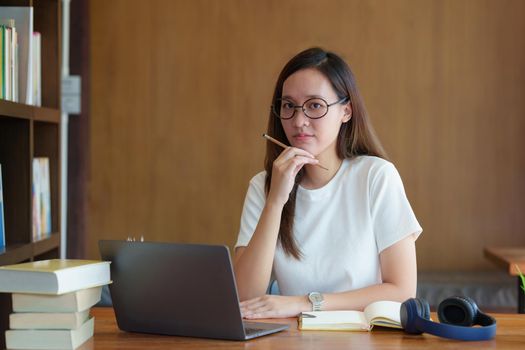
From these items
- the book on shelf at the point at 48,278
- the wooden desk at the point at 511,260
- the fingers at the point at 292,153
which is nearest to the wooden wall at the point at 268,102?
the wooden desk at the point at 511,260

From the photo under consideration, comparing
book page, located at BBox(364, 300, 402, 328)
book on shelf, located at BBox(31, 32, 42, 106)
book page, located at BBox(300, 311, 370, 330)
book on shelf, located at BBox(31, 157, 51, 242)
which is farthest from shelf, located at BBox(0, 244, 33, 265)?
book page, located at BBox(364, 300, 402, 328)

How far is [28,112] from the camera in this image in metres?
2.85

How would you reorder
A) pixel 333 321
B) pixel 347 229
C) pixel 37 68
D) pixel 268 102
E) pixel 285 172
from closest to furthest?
pixel 333 321
pixel 285 172
pixel 347 229
pixel 37 68
pixel 268 102

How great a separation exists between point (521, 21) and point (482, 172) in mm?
818

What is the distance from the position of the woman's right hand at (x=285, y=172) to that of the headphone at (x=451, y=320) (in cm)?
63

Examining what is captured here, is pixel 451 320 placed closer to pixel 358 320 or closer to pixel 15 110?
pixel 358 320

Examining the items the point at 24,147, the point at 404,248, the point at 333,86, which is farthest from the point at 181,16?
the point at 404,248

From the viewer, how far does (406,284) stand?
2258 millimetres

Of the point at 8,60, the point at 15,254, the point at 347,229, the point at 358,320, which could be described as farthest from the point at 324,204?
the point at 8,60

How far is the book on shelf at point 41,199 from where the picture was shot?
10.3 feet

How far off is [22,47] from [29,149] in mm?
365

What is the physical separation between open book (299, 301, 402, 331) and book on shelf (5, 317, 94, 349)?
52 centimetres

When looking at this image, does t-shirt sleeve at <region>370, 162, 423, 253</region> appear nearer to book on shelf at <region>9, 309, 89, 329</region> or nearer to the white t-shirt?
the white t-shirt

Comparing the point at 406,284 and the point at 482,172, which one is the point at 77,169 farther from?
the point at 406,284
